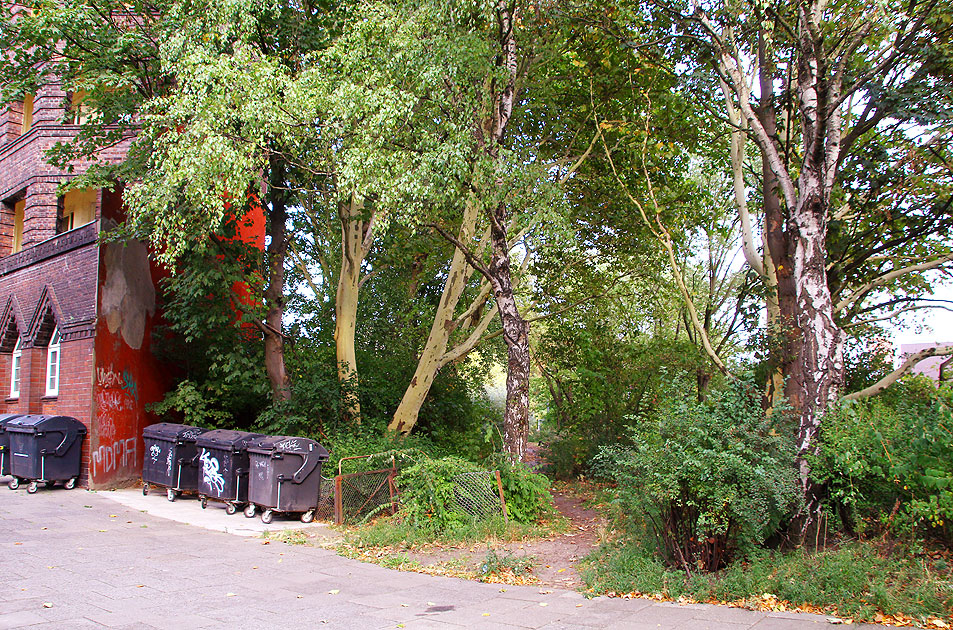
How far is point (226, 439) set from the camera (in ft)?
39.9

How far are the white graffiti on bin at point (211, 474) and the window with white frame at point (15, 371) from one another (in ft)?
32.2

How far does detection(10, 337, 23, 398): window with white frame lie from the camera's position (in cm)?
1884

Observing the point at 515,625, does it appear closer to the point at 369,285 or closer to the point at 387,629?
the point at 387,629

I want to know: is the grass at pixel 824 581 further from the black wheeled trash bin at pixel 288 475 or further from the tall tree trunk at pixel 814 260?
the black wheeled trash bin at pixel 288 475

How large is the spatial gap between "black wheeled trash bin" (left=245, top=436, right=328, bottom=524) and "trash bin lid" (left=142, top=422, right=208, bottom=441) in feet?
8.59

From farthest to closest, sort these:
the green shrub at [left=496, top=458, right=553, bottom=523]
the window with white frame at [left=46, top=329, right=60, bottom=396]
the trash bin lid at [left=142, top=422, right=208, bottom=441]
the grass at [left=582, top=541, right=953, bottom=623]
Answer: the window with white frame at [left=46, top=329, right=60, bottom=396]
the trash bin lid at [left=142, top=422, right=208, bottom=441]
the green shrub at [left=496, top=458, right=553, bottom=523]
the grass at [left=582, top=541, right=953, bottom=623]

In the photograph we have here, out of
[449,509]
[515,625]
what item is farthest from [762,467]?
[449,509]

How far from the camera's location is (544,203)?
36.5ft

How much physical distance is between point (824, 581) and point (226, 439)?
9787 millimetres

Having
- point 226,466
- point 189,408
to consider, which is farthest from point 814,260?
point 189,408

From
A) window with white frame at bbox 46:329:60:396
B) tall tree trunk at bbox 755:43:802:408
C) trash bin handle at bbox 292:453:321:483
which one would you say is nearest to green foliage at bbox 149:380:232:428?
window with white frame at bbox 46:329:60:396

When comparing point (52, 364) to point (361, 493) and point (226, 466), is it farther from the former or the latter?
point (361, 493)

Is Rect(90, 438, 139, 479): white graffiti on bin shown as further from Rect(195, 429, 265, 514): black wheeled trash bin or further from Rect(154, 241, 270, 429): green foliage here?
Rect(195, 429, 265, 514): black wheeled trash bin

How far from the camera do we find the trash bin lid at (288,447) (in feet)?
36.0
